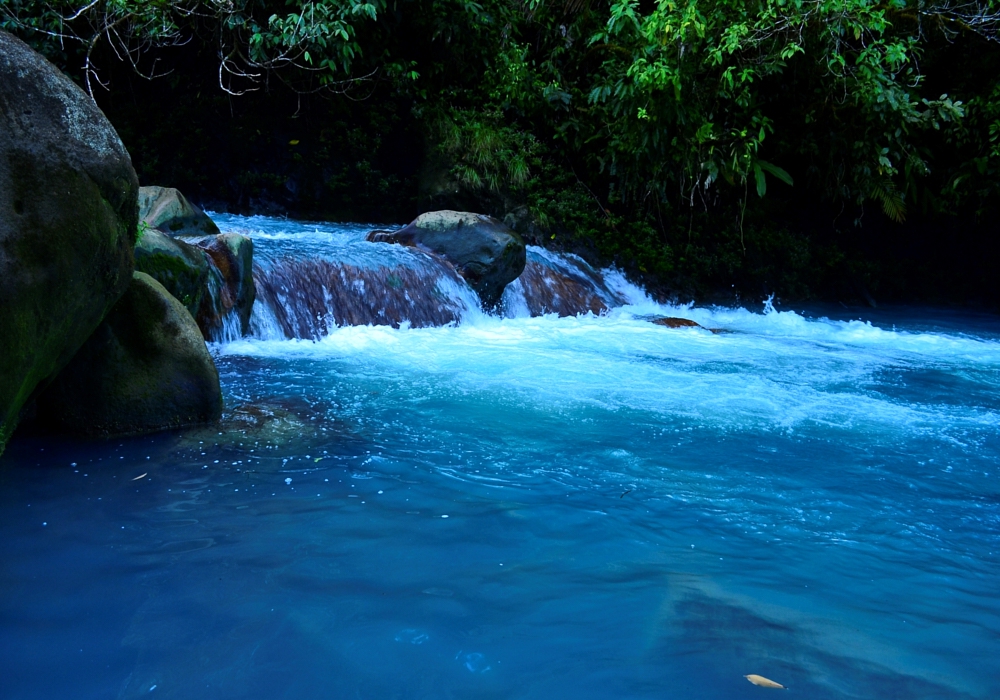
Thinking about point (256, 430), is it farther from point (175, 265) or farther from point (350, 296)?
point (350, 296)

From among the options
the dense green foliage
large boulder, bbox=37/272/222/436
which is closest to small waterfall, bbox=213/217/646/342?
the dense green foliage

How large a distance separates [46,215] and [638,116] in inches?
345

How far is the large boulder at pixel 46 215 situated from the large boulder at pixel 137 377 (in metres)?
0.65

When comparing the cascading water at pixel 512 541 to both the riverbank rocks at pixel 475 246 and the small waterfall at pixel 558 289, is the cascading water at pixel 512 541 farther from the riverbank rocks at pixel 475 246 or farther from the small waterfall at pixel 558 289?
the small waterfall at pixel 558 289

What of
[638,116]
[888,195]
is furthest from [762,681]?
[888,195]

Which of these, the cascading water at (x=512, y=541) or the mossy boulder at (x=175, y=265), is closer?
the cascading water at (x=512, y=541)

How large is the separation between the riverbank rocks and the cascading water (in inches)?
117

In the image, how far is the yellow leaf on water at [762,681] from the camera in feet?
8.35

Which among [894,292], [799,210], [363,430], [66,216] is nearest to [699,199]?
[799,210]

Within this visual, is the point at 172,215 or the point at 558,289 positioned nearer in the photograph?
the point at 172,215

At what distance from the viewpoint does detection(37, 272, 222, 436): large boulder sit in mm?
4699

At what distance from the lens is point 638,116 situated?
36.1 ft

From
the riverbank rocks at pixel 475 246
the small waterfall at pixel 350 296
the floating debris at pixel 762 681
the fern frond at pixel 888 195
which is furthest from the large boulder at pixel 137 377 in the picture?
the fern frond at pixel 888 195

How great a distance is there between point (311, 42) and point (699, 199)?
628 cm
